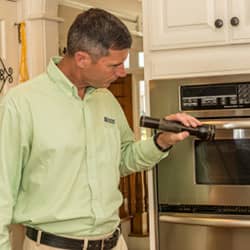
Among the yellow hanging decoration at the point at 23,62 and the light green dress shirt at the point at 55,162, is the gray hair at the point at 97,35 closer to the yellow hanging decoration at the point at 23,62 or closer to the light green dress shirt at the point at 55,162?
the light green dress shirt at the point at 55,162

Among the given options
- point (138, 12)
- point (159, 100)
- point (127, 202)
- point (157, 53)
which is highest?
point (138, 12)

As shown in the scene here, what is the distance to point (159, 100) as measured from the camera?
223 centimetres

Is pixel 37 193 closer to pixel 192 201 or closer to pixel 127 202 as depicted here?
pixel 192 201

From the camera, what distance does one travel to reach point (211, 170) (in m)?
2.18

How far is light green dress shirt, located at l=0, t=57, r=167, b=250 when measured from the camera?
63.1 inches

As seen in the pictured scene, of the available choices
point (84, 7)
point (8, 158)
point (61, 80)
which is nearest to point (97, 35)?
point (61, 80)

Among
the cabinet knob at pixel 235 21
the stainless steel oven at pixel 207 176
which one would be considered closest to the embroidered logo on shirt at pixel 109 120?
the stainless steel oven at pixel 207 176

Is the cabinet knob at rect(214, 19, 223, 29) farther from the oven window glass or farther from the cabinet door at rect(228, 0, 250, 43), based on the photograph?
the oven window glass

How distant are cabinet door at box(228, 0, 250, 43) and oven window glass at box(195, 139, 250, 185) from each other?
0.40 metres

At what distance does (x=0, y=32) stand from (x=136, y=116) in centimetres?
317

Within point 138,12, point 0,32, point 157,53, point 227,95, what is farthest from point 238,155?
point 138,12

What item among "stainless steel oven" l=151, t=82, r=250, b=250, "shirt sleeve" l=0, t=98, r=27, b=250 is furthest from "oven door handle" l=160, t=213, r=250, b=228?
"shirt sleeve" l=0, t=98, r=27, b=250

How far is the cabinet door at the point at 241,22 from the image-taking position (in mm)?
2141

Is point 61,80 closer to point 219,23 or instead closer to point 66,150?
point 66,150
